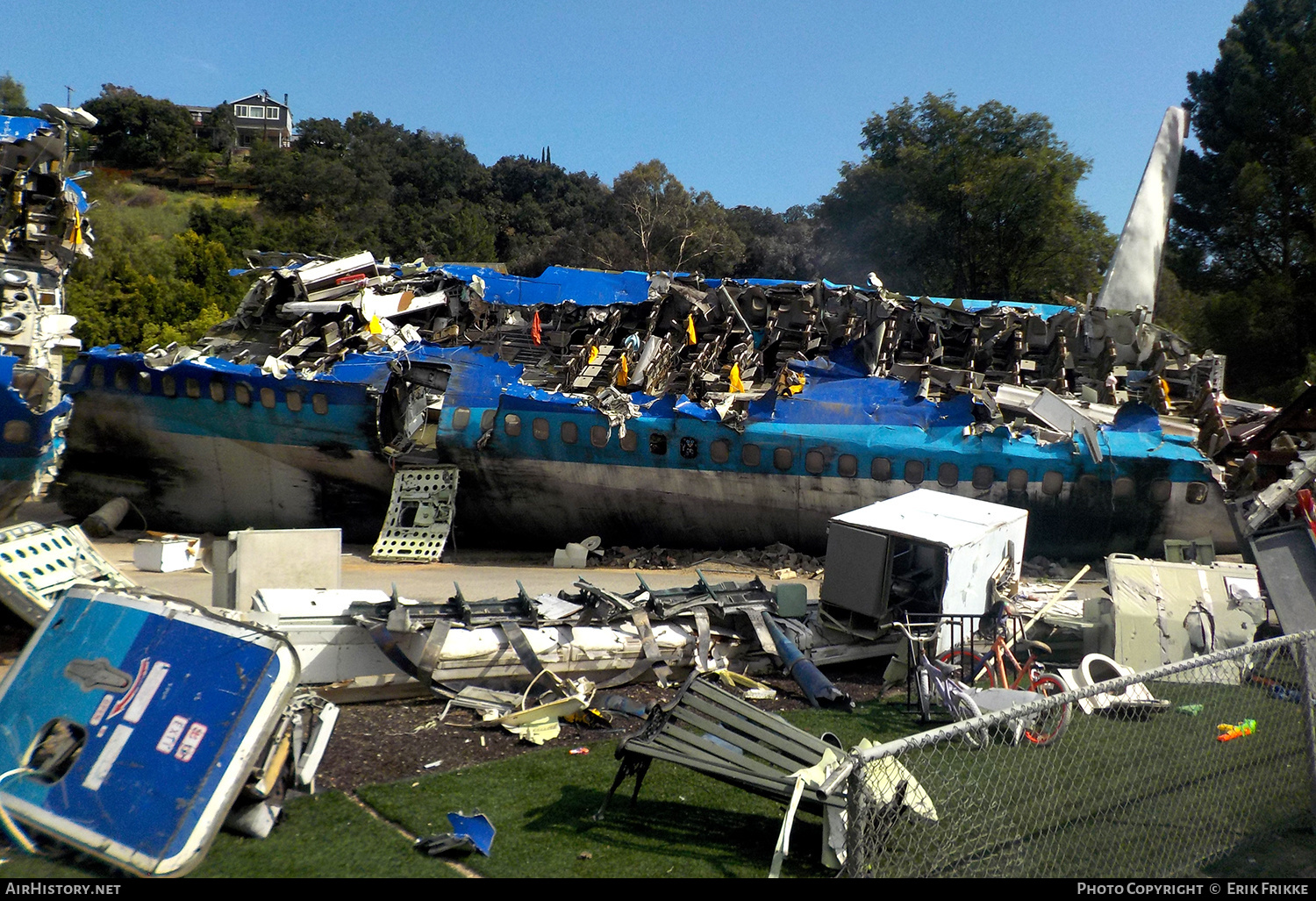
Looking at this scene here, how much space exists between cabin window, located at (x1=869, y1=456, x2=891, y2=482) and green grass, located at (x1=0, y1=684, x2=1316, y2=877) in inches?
420

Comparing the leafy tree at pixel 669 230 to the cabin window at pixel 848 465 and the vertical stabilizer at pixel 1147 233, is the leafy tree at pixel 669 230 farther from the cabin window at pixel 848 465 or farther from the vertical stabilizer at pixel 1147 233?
the cabin window at pixel 848 465

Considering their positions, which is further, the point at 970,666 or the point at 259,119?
the point at 259,119

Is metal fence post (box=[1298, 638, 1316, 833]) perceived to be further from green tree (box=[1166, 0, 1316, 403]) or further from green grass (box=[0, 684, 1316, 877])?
green tree (box=[1166, 0, 1316, 403])

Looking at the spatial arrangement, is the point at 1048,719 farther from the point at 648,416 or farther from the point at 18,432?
the point at 18,432

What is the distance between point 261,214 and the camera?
77.0 m

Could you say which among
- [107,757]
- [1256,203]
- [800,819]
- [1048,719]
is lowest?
[800,819]

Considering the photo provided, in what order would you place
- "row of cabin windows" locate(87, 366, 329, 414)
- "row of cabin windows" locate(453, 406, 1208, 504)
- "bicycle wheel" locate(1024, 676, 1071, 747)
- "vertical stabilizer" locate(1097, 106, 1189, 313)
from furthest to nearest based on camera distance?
"vertical stabilizer" locate(1097, 106, 1189, 313) < "row of cabin windows" locate(87, 366, 329, 414) < "row of cabin windows" locate(453, 406, 1208, 504) < "bicycle wheel" locate(1024, 676, 1071, 747)

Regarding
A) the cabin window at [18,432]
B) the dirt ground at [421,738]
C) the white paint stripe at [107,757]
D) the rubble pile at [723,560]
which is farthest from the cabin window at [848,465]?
the cabin window at [18,432]

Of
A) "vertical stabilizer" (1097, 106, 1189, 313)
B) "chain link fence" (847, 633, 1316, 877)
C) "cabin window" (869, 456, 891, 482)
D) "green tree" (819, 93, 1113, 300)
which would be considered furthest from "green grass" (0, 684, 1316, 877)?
"green tree" (819, 93, 1113, 300)

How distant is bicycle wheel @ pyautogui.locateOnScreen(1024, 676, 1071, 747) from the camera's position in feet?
27.4

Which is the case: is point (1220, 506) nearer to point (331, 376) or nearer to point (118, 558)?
point (331, 376)

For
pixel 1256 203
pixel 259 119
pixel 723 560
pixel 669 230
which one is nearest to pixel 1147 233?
pixel 1256 203

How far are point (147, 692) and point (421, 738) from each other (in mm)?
3586

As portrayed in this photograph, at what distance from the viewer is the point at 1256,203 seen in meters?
41.4
